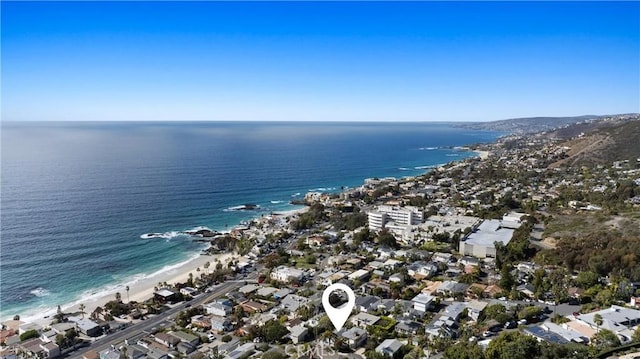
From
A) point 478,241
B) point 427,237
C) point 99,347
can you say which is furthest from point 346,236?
point 99,347

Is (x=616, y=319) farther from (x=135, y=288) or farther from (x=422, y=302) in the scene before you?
(x=135, y=288)

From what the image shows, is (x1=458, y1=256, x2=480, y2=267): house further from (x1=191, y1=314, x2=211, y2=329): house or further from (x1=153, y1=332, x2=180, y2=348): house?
(x1=153, y1=332, x2=180, y2=348): house

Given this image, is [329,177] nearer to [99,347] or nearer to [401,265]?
[401,265]

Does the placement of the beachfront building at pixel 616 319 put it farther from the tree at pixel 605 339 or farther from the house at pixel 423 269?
the house at pixel 423 269

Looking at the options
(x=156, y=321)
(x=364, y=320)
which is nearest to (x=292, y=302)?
(x=364, y=320)

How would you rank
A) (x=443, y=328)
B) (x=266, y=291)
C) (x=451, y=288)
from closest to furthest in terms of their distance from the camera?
(x=443, y=328)
(x=451, y=288)
(x=266, y=291)

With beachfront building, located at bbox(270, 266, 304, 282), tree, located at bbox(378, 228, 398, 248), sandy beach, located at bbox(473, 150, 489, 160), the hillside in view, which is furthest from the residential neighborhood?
sandy beach, located at bbox(473, 150, 489, 160)
